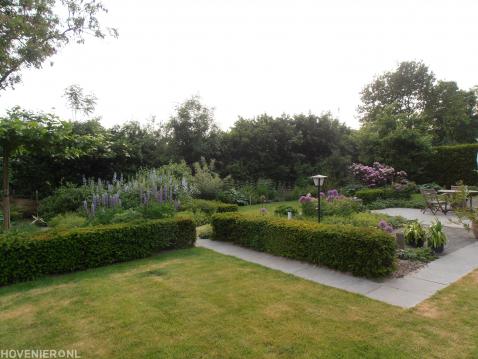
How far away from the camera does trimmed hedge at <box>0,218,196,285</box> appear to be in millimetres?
→ 4094

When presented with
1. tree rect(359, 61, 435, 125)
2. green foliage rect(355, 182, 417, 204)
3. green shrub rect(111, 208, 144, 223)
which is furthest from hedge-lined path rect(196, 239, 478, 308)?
tree rect(359, 61, 435, 125)

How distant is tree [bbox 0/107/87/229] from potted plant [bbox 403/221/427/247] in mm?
6295

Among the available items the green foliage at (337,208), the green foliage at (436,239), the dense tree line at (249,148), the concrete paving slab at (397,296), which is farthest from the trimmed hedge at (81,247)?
the dense tree line at (249,148)

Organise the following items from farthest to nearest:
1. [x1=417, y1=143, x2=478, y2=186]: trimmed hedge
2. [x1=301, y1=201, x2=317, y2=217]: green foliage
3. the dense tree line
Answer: [x1=417, y1=143, x2=478, y2=186]: trimmed hedge < the dense tree line < [x1=301, y1=201, x2=317, y2=217]: green foliage

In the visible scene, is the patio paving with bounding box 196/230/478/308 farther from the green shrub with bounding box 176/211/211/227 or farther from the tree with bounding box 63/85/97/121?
the tree with bounding box 63/85/97/121

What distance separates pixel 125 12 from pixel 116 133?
17.7 ft

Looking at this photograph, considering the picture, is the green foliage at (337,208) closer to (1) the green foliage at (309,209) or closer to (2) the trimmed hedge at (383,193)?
(1) the green foliage at (309,209)

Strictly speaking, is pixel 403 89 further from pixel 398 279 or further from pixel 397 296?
pixel 397 296

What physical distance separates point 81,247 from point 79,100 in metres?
9.42

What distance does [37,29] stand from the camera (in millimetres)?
10664

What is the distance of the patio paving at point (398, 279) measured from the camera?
11.5 ft

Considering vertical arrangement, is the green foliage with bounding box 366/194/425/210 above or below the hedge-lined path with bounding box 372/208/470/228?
above

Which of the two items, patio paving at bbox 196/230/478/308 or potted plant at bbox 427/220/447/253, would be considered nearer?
patio paving at bbox 196/230/478/308

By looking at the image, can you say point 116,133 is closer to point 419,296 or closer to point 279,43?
point 279,43
